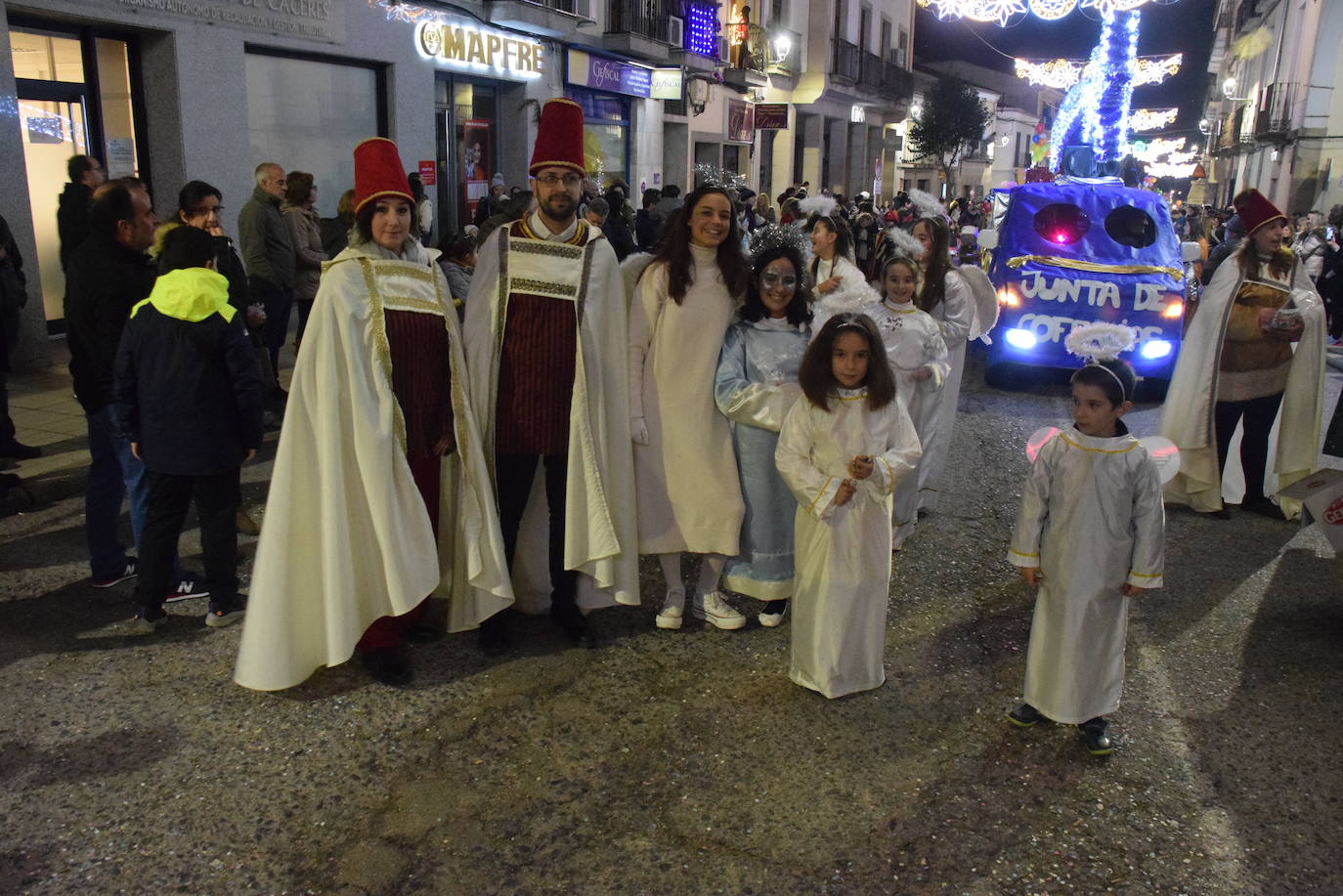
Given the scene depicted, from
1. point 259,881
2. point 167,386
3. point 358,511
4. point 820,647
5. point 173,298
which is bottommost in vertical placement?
point 259,881

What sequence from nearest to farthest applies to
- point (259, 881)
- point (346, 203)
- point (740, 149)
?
1. point (259, 881)
2. point (346, 203)
3. point (740, 149)

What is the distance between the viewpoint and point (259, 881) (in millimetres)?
2896

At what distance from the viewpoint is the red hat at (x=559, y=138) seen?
4.08 m

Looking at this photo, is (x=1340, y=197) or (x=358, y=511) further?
(x=1340, y=197)

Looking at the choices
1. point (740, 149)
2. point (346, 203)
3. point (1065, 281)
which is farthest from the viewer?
point (740, 149)

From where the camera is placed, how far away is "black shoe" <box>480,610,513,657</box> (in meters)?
4.28

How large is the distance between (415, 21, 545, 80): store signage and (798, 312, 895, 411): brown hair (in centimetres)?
1188

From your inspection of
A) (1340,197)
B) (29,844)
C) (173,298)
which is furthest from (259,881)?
(1340,197)

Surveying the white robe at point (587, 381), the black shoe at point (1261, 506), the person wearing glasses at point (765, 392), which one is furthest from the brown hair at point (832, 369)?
the black shoe at point (1261, 506)

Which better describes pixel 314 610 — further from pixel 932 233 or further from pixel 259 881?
pixel 932 233

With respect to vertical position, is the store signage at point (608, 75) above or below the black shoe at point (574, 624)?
above

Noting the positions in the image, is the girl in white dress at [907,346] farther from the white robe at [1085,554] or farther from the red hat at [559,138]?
the red hat at [559,138]

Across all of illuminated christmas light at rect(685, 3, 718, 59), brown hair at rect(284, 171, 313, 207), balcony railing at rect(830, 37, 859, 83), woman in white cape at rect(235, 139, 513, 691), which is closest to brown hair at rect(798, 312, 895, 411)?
woman in white cape at rect(235, 139, 513, 691)

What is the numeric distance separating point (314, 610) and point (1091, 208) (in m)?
8.63
